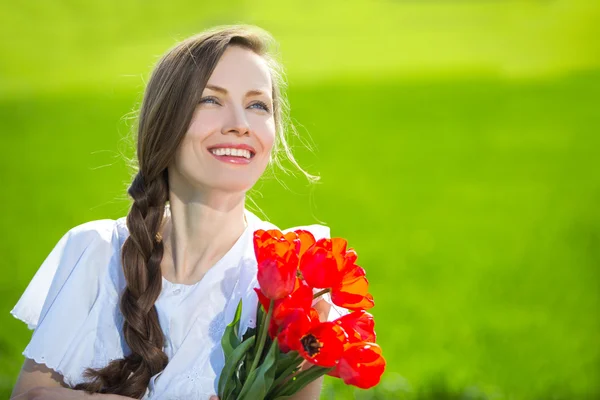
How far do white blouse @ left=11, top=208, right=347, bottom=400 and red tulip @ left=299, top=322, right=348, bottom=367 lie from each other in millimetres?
258

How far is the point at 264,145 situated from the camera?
1667 mm

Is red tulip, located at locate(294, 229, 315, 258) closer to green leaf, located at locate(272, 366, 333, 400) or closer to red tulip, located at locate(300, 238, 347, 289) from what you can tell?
red tulip, located at locate(300, 238, 347, 289)

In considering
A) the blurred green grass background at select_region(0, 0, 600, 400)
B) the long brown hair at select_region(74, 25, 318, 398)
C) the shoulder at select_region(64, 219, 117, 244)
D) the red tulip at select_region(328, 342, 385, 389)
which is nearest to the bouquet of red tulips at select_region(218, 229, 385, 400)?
the red tulip at select_region(328, 342, 385, 389)

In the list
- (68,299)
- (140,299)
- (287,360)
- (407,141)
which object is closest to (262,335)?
(287,360)

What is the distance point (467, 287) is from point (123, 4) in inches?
121

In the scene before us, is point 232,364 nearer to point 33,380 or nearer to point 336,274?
point 336,274

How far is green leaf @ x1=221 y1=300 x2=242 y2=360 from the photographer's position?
1.43 meters

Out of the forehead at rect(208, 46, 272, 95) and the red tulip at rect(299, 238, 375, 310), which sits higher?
the forehead at rect(208, 46, 272, 95)

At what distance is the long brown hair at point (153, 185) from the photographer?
5.29 feet

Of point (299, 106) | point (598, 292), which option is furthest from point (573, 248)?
point (299, 106)

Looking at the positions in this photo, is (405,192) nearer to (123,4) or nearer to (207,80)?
(123,4)

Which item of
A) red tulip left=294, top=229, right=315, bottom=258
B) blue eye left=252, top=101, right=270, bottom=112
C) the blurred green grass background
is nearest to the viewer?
red tulip left=294, top=229, right=315, bottom=258

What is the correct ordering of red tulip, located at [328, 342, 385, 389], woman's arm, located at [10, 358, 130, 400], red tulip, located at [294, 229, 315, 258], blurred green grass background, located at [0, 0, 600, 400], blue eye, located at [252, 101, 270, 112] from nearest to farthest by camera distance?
red tulip, located at [328, 342, 385, 389] → red tulip, located at [294, 229, 315, 258] → woman's arm, located at [10, 358, 130, 400] → blue eye, located at [252, 101, 270, 112] → blurred green grass background, located at [0, 0, 600, 400]

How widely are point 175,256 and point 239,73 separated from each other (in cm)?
44
